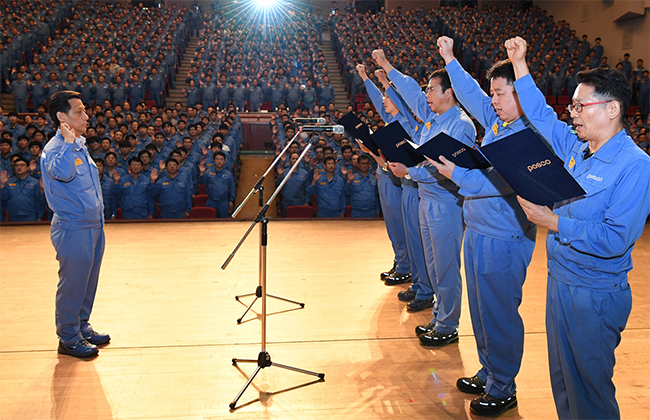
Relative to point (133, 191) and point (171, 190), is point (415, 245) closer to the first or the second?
point (171, 190)

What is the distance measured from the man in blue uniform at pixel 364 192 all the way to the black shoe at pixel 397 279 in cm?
232

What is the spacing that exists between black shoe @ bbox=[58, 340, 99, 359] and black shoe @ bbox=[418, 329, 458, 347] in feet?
6.07

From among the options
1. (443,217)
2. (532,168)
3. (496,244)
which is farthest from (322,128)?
(532,168)

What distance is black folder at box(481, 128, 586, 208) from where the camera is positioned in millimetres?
1435

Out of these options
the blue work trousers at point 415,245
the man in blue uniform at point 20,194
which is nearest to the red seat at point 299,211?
the blue work trousers at point 415,245

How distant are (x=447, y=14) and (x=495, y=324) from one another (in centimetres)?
1643

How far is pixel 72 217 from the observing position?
2557 millimetres

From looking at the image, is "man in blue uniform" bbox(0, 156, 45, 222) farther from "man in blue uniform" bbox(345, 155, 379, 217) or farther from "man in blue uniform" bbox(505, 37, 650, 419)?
"man in blue uniform" bbox(505, 37, 650, 419)

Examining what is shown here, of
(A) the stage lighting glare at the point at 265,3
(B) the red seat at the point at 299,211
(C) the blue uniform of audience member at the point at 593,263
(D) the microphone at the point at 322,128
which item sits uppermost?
(A) the stage lighting glare at the point at 265,3

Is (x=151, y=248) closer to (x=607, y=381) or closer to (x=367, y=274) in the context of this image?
(x=367, y=274)

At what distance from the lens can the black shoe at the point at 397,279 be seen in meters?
3.68

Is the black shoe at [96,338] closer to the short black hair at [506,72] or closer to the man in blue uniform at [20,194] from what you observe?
the short black hair at [506,72]

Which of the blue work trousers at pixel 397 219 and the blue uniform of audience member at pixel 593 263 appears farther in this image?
the blue work trousers at pixel 397 219

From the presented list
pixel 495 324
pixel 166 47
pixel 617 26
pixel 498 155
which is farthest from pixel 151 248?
pixel 617 26
